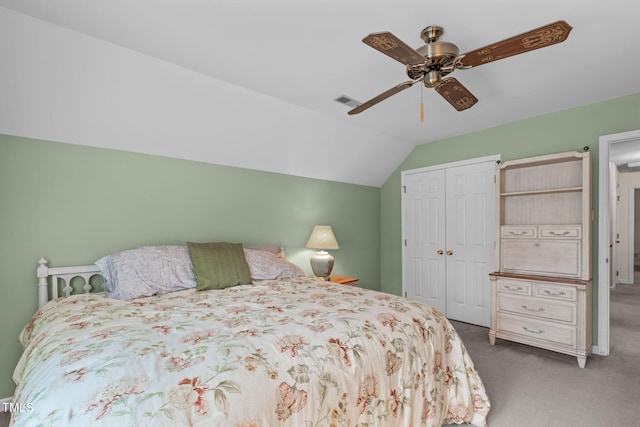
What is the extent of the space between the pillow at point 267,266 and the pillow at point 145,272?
1.80ft

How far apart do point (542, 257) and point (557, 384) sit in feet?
3.95

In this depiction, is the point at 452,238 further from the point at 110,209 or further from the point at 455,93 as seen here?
the point at 110,209

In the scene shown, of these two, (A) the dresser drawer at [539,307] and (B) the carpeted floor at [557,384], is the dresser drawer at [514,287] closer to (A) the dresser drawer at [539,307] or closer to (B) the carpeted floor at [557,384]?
(A) the dresser drawer at [539,307]

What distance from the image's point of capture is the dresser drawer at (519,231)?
3208 millimetres

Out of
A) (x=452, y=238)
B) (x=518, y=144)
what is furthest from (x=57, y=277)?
(x=518, y=144)

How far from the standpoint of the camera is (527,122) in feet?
11.6

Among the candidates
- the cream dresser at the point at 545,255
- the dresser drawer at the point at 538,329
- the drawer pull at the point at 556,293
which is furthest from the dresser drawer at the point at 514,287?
the dresser drawer at the point at 538,329

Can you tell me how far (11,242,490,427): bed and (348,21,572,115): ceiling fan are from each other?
1.39m

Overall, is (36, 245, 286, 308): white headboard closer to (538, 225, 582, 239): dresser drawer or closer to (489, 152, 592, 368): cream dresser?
(489, 152, 592, 368): cream dresser

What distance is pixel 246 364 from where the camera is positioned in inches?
45.4

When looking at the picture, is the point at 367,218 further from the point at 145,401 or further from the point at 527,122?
the point at 145,401

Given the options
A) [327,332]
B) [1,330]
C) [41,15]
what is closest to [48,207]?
[1,330]

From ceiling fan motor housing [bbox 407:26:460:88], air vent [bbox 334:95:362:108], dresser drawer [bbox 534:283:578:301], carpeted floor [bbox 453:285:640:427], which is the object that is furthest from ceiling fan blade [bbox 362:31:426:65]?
dresser drawer [bbox 534:283:578:301]

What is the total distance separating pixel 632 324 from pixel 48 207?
6.20 meters
